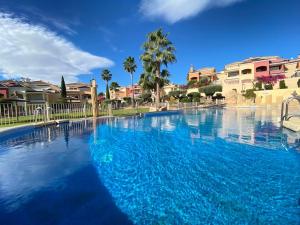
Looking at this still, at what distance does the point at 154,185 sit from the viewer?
4102 millimetres

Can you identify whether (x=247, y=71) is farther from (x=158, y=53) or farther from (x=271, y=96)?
(x=158, y=53)

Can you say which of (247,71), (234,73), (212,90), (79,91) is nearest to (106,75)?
(79,91)

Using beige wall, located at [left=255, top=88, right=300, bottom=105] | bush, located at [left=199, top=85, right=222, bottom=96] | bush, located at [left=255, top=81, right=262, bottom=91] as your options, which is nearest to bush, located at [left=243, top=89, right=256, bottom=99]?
beige wall, located at [left=255, top=88, right=300, bottom=105]

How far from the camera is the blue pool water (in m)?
2.99

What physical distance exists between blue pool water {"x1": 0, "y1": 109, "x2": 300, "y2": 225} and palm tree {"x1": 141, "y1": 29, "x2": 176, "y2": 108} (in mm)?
20873

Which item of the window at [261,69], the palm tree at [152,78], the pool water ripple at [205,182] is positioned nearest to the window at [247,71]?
the window at [261,69]

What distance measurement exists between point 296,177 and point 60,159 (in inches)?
238

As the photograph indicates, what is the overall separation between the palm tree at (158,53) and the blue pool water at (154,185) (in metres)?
20.9

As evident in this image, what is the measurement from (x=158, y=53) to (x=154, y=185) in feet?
81.0

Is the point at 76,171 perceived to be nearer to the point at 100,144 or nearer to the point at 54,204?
the point at 54,204

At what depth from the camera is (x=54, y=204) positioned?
337cm

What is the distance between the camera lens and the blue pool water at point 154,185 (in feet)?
9.81

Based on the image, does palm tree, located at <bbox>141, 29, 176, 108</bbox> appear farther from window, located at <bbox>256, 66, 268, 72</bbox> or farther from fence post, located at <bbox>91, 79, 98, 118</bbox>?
window, located at <bbox>256, 66, 268, 72</bbox>

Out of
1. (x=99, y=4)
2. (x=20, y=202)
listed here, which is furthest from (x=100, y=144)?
(x=99, y=4)
